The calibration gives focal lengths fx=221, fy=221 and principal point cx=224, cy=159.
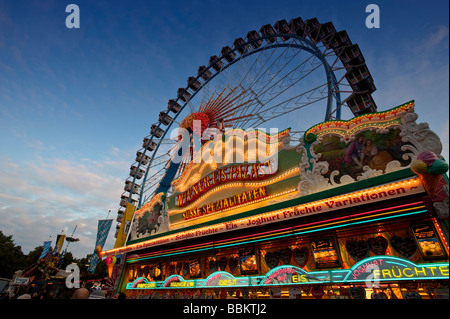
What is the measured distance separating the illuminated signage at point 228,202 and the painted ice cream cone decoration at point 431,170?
4.69 meters

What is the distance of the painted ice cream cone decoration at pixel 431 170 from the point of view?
4.39 meters

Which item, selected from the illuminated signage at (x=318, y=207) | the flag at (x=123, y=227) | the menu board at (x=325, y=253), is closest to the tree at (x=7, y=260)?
the flag at (x=123, y=227)

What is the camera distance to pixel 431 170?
14.6 ft

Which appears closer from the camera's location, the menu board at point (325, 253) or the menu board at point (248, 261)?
the menu board at point (325, 253)

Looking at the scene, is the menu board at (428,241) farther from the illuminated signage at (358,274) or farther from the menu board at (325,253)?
the menu board at (325,253)

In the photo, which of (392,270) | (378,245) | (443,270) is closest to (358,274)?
(392,270)

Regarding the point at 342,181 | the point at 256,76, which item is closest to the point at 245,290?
the point at 342,181

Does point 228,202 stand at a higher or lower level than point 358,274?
higher

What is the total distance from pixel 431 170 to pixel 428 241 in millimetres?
2066

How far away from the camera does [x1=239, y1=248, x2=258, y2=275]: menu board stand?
26.9ft

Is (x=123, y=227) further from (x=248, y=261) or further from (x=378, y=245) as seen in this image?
(x=378, y=245)

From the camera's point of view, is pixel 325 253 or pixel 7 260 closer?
pixel 325 253
